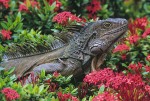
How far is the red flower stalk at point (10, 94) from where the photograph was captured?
18.5 ft

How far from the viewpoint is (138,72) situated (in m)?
6.71

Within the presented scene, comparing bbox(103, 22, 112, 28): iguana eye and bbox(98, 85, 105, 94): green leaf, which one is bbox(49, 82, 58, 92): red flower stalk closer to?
bbox(98, 85, 105, 94): green leaf

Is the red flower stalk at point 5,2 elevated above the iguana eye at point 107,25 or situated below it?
above

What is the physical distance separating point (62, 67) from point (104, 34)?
2.05 ft

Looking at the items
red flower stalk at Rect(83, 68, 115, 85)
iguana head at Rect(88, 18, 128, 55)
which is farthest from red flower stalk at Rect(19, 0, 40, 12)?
red flower stalk at Rect(83, 68, 115, 85)

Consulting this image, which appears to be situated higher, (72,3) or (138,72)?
(72,3)

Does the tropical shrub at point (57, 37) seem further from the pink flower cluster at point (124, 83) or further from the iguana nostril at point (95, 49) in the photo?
the iguana nostril at point (95, 49)

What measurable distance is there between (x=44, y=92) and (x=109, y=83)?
702 millimetres

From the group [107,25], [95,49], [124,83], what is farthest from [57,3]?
[124,83]

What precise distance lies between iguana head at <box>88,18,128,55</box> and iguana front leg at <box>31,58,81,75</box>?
0.25m

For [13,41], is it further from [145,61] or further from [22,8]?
[145,61]

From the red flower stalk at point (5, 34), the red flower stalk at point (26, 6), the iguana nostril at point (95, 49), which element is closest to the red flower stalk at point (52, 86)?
the iguana nostril at point (95, 49)

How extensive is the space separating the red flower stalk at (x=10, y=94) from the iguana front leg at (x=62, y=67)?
3.61ft

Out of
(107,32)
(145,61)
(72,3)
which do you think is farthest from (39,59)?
(72,3)
